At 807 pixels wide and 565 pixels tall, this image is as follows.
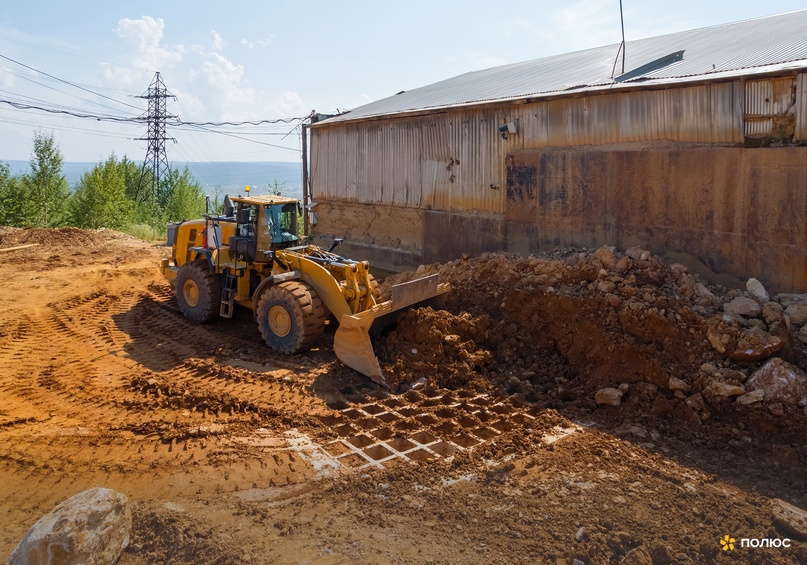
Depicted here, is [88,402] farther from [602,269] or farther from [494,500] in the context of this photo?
[602,269]

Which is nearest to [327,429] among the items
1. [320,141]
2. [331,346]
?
[331,346]

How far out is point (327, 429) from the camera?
280 inches

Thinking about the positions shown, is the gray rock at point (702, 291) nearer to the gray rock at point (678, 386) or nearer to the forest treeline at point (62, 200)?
the gray rock at point (678, 386)

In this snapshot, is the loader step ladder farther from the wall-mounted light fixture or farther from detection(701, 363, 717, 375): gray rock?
detection(701, 363, 717, 375): gray rock

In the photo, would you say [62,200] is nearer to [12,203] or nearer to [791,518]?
[12,203]

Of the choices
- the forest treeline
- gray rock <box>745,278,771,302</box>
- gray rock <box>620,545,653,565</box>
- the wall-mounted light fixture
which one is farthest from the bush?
gray rock <box>620,545,653,565</box>

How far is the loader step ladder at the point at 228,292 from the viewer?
10734 millimetres

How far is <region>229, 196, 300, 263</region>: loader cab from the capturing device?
34.0 ft

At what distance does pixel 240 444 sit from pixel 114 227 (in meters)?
24.2

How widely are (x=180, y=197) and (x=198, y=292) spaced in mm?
25257

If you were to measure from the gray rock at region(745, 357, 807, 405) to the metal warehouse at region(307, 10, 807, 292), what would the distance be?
193 centimetres

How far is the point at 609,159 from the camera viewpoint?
34.9 ft

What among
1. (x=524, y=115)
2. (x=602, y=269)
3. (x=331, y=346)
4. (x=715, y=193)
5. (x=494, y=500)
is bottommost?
(x=494, y=500)

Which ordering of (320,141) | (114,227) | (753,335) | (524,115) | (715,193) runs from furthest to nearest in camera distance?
(114,227), (320,141), (524,115), (715,193), (753,335)
